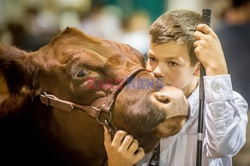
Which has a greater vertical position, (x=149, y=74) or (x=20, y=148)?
(x=149, y=74)

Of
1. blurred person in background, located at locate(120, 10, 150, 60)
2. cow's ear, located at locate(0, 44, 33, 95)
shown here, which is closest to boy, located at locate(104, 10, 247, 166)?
cow's ear, located at locate(0, 44, 33, 95)

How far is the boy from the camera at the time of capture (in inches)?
56.1

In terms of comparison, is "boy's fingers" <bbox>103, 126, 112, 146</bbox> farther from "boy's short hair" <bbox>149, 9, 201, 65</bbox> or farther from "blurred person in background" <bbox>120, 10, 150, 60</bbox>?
"blurred person in background" <bbox>120, 10, 150, 60</bbox>

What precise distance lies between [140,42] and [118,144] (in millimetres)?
1617

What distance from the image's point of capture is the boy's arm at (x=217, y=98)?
1.42 m

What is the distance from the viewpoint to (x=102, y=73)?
1.66 metres

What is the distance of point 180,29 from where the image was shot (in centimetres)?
162

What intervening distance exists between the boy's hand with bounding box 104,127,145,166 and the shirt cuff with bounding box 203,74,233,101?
299 millimetres

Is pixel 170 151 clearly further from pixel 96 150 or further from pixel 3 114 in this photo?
pixel 3 114

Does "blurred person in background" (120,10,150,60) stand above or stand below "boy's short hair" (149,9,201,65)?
below

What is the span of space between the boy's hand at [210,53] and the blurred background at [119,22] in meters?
0.75

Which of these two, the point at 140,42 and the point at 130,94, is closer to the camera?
the point at 130,94

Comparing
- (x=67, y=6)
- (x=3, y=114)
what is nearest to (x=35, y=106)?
(x=3, y=114)

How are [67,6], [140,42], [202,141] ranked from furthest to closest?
1. [67,6]
2. [140,42]
3. [202,141]
